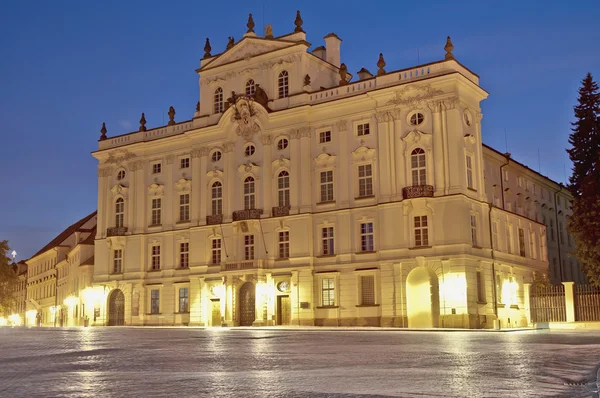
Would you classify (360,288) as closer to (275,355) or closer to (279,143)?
(279,143)

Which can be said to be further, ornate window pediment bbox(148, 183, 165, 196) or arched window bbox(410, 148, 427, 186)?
ornate window pediment bbox(148, 183, 165, 196)

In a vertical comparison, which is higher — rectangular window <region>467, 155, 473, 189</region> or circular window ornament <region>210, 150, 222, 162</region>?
circular window ornament <region>210, 150, 222, 162</region>

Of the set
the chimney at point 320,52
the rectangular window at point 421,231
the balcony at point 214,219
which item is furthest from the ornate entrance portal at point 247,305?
the chimney at point 320,52

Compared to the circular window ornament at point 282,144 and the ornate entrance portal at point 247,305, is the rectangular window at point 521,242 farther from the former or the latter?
the ornate entrance portal at point 247,305

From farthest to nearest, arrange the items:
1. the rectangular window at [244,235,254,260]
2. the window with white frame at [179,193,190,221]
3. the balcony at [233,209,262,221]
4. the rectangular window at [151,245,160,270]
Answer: the rectangular window at [151,245,160,270] → the window with white frame at [179,193,190,221] → the rectangular window at [244,235,254,260] → the balcony at [233,209,262,221]

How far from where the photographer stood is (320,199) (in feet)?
181

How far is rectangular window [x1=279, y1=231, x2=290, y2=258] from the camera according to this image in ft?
183

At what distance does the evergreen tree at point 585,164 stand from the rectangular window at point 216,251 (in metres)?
27.1

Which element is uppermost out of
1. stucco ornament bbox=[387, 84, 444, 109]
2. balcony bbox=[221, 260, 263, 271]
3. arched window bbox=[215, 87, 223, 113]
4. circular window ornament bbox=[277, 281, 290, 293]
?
arched window bbox=[215, 87, 223, 113]

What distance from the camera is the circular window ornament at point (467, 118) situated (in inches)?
2015

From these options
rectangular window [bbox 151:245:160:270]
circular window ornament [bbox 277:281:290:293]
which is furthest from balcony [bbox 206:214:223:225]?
circular window ornament [bbox 277:281:290:293]

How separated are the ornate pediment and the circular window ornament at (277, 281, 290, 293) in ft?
61.3

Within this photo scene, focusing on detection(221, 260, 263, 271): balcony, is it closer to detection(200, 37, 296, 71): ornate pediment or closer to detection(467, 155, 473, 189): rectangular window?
detection(467, 155, 473, 189): rectangular window

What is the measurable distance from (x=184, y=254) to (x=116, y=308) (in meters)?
9.40
